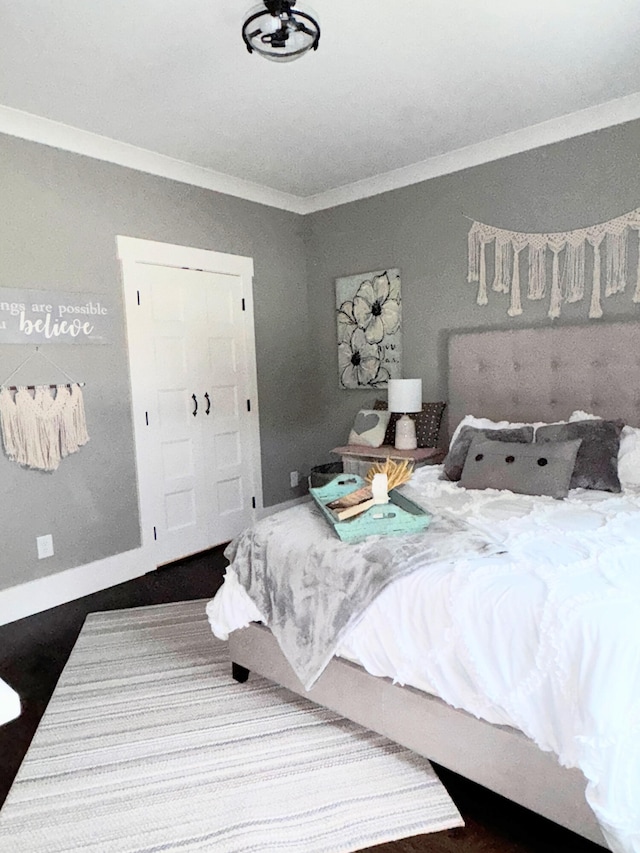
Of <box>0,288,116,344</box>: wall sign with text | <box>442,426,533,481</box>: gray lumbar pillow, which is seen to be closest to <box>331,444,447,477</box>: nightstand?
<box>442,426,533,481</box>: gray lumbar pillow

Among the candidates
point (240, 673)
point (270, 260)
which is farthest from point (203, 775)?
point (270, 260)

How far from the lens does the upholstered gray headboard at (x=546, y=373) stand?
118 inches

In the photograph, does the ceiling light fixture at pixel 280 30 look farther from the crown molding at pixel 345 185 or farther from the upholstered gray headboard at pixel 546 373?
the upholstered gray headboard at pixel 546 373

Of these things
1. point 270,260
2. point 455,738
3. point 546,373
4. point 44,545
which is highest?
point 270,260

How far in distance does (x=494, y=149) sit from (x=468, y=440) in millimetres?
1849

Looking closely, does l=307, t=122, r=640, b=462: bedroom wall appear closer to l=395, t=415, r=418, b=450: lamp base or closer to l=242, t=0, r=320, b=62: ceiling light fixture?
l=395, t=415, r=418, b=450: lamp base

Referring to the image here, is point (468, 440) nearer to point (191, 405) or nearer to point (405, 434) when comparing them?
point (405, 434)

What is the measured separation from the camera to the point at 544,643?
4.47 feet

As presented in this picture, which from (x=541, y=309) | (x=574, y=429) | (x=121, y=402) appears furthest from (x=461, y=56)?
(x=121, y=402)

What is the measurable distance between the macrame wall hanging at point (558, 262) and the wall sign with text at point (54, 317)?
2.34m

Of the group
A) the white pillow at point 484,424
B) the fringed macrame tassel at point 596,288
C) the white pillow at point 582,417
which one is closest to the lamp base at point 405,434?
the white pillow at point 484,424

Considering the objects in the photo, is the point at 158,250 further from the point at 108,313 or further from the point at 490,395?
the point at 490,395

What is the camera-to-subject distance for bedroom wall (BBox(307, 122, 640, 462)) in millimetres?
3084

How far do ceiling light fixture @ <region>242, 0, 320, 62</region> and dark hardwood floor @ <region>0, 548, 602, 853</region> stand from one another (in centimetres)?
247
